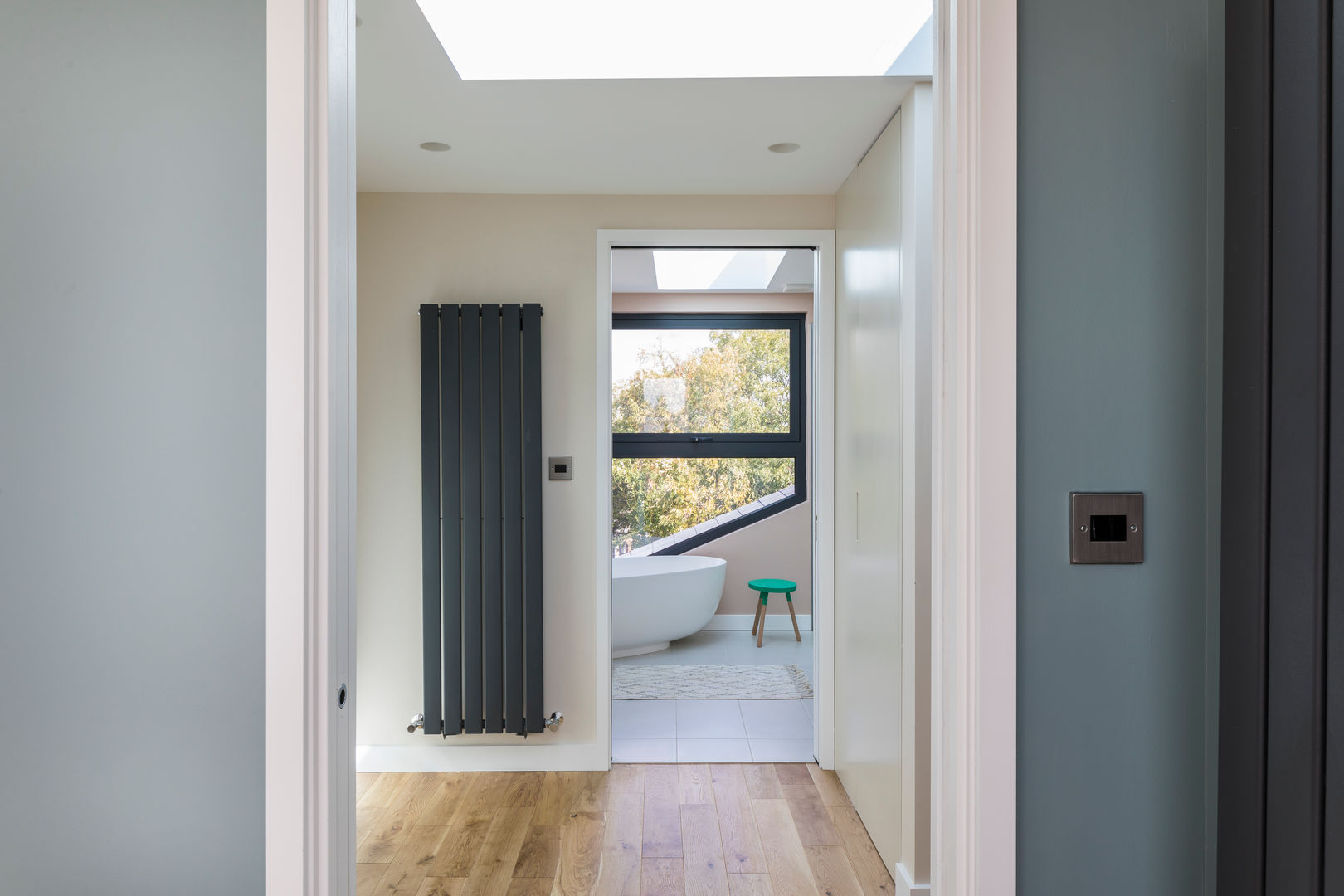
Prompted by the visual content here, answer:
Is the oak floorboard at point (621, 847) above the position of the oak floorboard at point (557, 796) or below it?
above

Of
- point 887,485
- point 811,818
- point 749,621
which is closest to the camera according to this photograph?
point 887,485

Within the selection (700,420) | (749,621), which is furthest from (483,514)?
(749,621)

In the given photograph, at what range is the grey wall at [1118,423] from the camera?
3.58ft

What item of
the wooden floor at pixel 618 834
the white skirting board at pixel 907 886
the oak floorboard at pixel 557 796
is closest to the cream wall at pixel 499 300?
the oak floorboard at pixel 557 796

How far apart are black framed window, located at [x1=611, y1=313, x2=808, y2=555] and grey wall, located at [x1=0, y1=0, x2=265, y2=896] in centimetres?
449

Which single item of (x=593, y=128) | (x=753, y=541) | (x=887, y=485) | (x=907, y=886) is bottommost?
(x=907, y=886)

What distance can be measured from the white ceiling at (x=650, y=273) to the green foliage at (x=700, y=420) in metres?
0.44

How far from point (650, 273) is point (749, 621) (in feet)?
8.28

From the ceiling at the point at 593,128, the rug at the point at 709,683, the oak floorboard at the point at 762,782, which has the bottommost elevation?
the rug at the point at 709,683

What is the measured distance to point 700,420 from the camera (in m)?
5.56

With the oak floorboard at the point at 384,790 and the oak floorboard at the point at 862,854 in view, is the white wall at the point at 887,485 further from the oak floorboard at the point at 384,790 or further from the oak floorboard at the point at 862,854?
the oak floorboard at the point at 384,790

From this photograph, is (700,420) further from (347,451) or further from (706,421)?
(347,451)

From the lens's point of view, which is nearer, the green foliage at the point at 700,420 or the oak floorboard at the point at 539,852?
the oak floorboard at the point at 539,852

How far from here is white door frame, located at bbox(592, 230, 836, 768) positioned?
314cm
